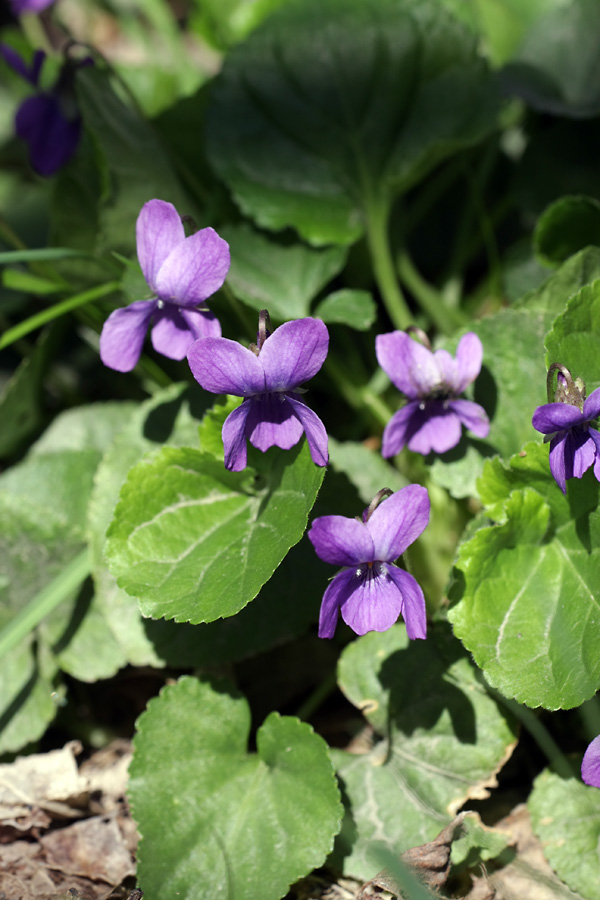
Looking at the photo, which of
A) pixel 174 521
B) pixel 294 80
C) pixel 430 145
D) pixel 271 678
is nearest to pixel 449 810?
pixel 271 678

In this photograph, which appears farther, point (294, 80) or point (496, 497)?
point (294, 80)

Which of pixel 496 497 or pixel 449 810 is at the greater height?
pixel 496 497

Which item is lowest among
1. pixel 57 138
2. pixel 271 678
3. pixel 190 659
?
pixel 271 678

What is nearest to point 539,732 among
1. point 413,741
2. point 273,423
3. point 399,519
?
point 413,741

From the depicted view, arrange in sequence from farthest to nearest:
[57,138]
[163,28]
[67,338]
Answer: [163,28]
[67,338]
[57,138]

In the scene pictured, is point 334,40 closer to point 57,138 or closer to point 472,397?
point 57,138

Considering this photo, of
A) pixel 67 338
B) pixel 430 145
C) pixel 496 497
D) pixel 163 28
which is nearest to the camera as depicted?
pixel 496 497

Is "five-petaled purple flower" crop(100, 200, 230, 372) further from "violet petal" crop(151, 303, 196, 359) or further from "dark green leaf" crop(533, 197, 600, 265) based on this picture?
"dark green leaf" crop(533, 197, 600, 265)

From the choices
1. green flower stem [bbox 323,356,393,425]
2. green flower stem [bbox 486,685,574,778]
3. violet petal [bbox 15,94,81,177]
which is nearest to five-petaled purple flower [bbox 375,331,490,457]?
green flower stem [bbox 323,356,393,425]

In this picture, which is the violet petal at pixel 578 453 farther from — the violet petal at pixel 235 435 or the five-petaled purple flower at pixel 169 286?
the five-petaled purple flower at pixel 169 286
